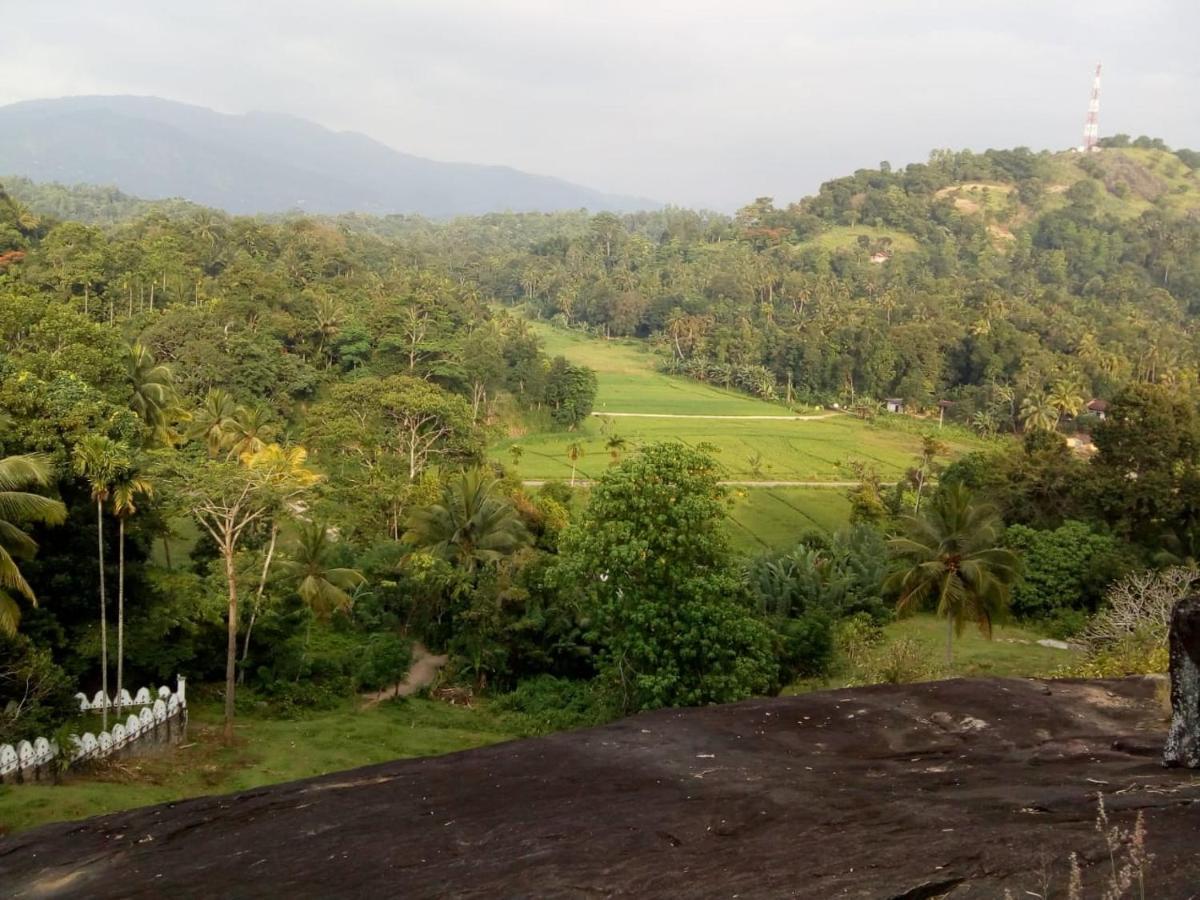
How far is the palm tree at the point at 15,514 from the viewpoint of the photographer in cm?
1153

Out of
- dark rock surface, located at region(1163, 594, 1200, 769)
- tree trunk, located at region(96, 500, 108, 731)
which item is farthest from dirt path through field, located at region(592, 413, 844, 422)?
dark rock surface, located at region(1163, 594, 1200, 769)

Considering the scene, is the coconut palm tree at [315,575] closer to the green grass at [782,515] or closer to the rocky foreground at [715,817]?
the green grass at [782,515]

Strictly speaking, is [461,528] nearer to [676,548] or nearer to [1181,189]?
[676,548]

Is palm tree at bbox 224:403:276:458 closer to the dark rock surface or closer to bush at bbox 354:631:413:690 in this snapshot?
bush at bbox 354:631:413:690

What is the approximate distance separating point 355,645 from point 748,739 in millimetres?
16660

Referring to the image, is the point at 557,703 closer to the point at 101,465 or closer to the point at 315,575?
the point at 315,575

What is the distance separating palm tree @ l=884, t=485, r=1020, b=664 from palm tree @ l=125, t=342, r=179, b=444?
19.7 m

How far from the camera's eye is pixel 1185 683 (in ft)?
15.3

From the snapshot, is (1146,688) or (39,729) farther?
(39,729)

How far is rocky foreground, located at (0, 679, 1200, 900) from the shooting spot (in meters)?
3.89

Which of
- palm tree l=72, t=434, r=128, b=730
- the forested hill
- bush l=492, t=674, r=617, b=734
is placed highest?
the forested hill

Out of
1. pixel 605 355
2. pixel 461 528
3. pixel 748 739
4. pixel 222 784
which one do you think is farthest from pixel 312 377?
pixel 605 355

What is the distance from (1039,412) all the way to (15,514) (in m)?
52.2

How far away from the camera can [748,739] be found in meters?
6.37
